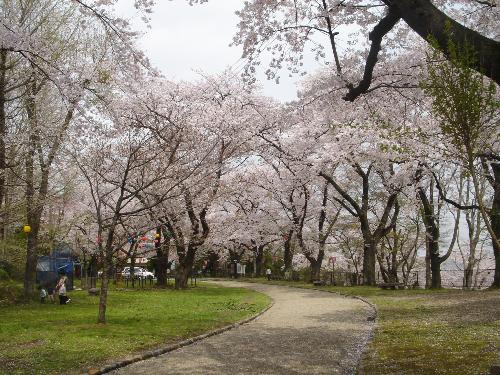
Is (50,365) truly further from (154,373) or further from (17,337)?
(17,337)

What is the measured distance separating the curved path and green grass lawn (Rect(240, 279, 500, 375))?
46cm

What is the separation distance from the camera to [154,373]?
279 inches

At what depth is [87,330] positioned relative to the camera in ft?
35.5

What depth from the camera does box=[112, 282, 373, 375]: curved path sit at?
7273mm

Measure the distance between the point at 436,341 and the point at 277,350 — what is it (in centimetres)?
276

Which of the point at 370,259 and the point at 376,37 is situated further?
the point at 370,259

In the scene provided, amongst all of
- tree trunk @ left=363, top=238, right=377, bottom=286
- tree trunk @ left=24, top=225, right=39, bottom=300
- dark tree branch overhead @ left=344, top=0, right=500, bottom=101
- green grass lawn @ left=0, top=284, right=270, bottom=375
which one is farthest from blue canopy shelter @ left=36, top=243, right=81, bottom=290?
dark tree branch overhead @ left=344, top=0, right=500, bottom=101

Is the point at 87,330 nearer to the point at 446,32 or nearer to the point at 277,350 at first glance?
the point at 277,350

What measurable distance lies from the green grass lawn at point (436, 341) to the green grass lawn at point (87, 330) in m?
4.02

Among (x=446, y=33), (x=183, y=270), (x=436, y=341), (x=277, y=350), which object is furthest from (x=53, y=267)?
(x=446, y=33)

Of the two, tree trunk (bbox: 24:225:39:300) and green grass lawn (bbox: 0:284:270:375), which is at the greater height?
tree trunk (bbox: 24:225:39:300)

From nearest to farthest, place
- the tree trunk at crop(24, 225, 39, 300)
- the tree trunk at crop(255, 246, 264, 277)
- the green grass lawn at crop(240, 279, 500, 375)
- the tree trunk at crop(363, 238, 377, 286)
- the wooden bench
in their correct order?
the green grass lawn at crop(240, 279, 500, 375)
the tree trunk at crop(24, 225, 39, 300)
the wooden bench
the tree trunk at crop(363, 238, 377, 286)
the tree trunk at crop(255, 246, 264, 277)

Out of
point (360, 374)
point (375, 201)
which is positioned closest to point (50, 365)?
point (360, 374)

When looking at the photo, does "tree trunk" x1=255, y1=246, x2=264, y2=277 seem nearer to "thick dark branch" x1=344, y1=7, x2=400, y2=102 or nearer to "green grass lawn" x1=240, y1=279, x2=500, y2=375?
"green grass lawn" x1=240, y1=279, x2=500, y2=375
